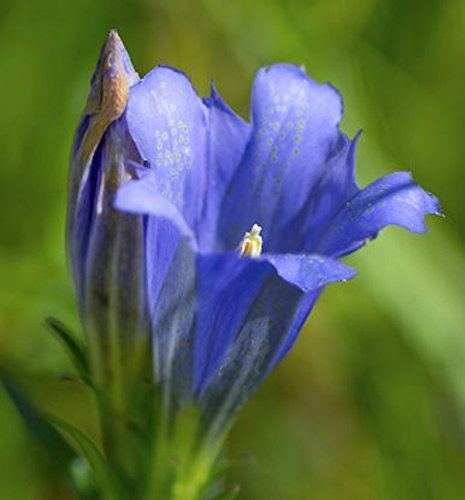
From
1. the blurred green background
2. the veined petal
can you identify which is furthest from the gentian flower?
the blurred green background

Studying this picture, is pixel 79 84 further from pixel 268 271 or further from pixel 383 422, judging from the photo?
pixel 268 271

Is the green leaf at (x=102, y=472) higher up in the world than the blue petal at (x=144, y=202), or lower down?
lower down

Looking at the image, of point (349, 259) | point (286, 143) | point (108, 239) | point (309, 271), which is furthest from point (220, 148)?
point (349, 259)

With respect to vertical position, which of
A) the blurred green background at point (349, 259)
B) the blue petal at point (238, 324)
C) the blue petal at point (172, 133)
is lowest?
the blurred green background at point (349, 259)

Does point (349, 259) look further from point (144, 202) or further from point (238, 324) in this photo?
point (144, 202)

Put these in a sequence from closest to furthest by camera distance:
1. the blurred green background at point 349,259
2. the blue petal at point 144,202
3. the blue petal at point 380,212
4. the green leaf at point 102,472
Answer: the blue petal at point 144,202
the blue petal at point 380,212
the green leaf at point 102,472
the blurred green background at point 349,259

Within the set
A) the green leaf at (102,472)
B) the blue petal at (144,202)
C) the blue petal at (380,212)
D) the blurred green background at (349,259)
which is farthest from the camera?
the blurred green background at (349,259)

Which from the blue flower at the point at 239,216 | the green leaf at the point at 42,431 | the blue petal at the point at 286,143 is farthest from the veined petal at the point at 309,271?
the green leaf at the point at 42,431

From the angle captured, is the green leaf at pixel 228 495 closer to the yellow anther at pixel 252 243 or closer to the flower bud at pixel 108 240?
the flower bud at pixel 108 240
